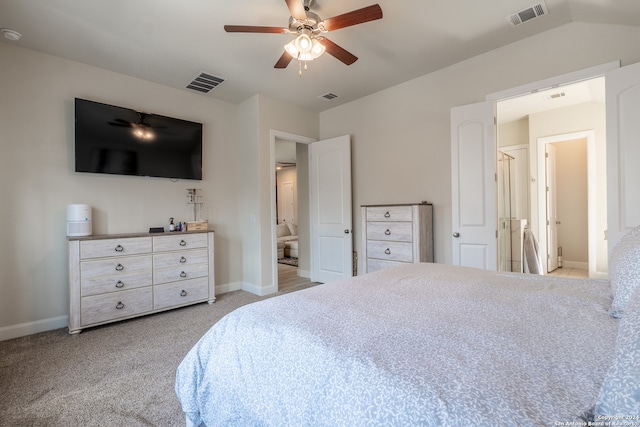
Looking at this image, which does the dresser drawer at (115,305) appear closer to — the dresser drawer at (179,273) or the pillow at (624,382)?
the dresser drawer at (179,273)

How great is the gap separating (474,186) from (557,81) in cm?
113

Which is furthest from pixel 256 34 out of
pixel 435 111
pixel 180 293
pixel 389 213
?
pixel 180 293

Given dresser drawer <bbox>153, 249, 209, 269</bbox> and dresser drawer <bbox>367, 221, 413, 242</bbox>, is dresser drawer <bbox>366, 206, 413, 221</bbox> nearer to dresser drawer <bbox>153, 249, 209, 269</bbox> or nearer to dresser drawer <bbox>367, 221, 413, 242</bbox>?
dresser drawer <bbox>367, 221, 413, 242</bbox>

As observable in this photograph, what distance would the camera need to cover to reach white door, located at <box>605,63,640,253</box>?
7.26ft

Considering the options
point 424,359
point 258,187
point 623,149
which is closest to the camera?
point 424,359

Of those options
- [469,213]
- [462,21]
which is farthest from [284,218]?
[462,21]

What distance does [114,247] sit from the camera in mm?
2885

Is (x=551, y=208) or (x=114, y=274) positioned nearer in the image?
(x=114, y=274)

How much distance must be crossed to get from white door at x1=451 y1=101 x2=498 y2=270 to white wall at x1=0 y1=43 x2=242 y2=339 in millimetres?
3516

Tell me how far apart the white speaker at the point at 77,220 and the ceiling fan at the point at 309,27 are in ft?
7.52

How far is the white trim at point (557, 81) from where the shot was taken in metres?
2.39

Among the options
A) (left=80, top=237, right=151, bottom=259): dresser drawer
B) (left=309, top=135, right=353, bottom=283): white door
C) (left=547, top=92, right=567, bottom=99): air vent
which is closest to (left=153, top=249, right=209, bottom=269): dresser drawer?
(left=80, top=237, right=151, bottom=259): dresser drawer

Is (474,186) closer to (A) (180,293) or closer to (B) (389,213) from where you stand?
(B) (389,213)

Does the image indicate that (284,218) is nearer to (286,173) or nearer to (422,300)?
(286,173)
